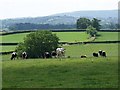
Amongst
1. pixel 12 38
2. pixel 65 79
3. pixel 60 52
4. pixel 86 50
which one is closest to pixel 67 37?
pixel 12 38

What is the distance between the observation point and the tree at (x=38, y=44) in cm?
5972

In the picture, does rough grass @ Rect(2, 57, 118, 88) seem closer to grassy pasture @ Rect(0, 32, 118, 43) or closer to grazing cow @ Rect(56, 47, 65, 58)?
grazing cow @ Rect(56, 47, 65, 58)

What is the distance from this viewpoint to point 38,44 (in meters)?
60.6

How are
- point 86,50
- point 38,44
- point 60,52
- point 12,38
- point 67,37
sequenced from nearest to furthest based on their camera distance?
point 60,52, point 38,44, point 86,50, point 12,38, point 67,37

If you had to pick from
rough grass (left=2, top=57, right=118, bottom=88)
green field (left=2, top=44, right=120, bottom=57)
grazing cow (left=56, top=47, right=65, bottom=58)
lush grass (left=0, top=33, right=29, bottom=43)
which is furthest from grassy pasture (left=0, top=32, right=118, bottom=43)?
rough grass (left=2, top=57, right=118, bottom=88)

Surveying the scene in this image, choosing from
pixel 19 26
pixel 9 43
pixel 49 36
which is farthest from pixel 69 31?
pixel 19 26

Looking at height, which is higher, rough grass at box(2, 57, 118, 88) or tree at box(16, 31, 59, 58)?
rough grass at box(2, 57, 118, 88)

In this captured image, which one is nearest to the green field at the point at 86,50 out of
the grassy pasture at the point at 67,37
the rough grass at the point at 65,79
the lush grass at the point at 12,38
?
the lush grass at the point at 12,38

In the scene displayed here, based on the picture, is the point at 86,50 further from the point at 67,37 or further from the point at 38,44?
the point at 67,37

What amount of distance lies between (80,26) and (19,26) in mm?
58605

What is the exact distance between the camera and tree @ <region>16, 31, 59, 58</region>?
59.7 m

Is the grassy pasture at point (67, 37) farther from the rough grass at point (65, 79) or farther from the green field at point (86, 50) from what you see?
the rough grass at point (65, 79)

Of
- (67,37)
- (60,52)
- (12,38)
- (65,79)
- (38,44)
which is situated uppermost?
(65,79)

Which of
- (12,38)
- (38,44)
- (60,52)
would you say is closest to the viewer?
(60,52)
